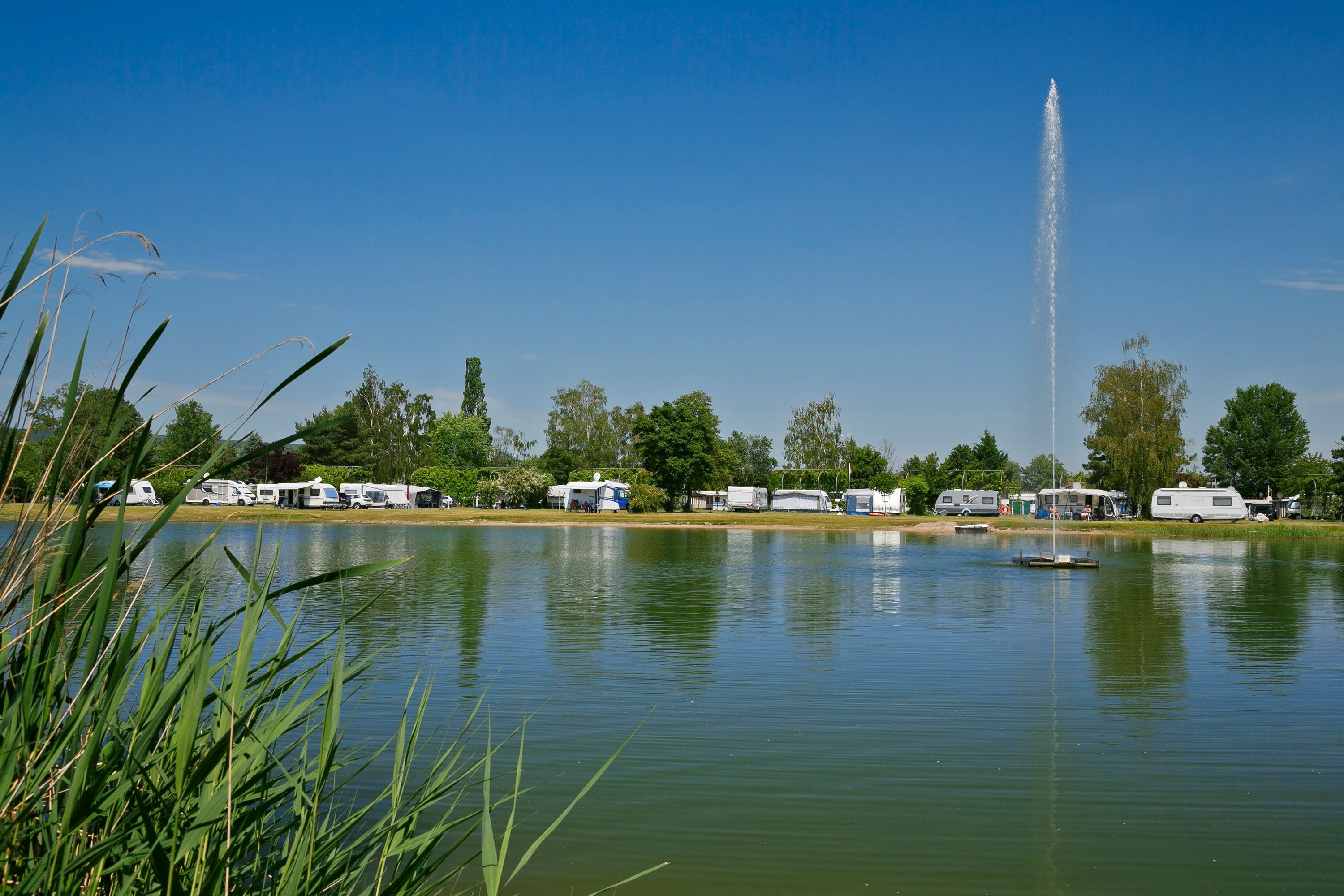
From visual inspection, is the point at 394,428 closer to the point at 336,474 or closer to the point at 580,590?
the point at 336,474

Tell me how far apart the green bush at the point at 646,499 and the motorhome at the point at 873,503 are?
14.1m

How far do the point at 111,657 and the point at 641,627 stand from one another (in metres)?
11.9

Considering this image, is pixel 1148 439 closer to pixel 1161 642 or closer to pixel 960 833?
pixel 1161 642

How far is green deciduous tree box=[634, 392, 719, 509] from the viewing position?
69.5 meters

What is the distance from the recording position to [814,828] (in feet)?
20.4

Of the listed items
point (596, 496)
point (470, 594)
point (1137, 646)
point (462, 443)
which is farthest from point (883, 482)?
point (1137, 646)

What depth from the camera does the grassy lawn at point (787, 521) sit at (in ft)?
150

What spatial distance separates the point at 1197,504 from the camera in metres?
53.1

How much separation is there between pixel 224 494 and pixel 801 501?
41.4 metres

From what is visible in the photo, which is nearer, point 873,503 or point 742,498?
point 873,503

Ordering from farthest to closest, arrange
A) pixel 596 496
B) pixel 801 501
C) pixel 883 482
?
1. pixel 883 482
2. pixel 801 501
3. pixel 596 496

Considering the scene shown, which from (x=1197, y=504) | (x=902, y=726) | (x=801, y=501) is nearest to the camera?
(x=902, y=726)

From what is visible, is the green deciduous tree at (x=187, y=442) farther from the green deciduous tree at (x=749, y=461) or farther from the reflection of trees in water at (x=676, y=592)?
the green deciduous tree at (x=749, y=461)

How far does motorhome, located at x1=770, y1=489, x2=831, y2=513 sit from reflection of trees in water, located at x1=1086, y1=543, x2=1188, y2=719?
5166 cm
